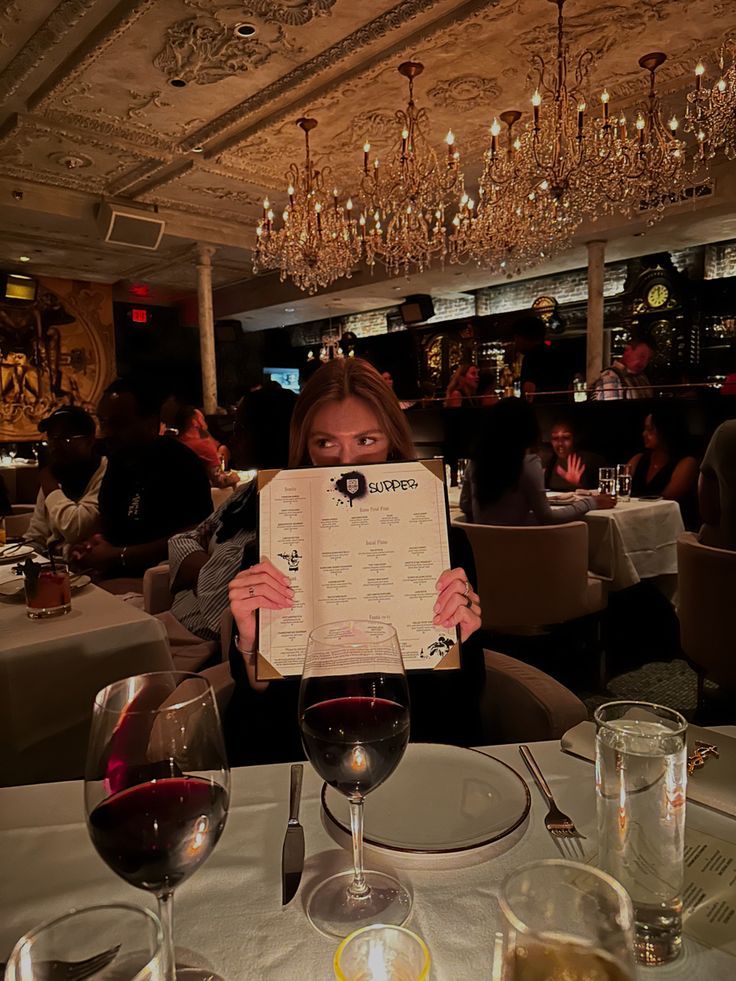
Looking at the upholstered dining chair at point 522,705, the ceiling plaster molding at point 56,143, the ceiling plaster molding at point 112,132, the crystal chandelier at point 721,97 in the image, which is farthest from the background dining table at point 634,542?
the ceiling plaster molding at point 56,143

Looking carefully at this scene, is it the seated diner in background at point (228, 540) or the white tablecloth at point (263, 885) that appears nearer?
the white tablecloth at point (263, 885)

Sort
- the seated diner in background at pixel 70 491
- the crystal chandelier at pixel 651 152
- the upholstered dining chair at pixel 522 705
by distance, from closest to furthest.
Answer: the upholstered dining chair at pixel 522 705 → the seated diner in background at pixel 70 491 → the crystal chandelier at pixel 651 152

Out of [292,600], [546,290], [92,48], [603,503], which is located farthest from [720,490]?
[546,290]

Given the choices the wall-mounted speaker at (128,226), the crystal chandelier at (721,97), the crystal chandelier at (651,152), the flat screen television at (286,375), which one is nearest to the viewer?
the crystal chandelier at (721,97)

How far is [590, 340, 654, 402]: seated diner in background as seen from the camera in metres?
6.85

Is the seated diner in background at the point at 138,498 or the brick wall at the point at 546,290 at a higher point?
the brick wall at the point at 546,290

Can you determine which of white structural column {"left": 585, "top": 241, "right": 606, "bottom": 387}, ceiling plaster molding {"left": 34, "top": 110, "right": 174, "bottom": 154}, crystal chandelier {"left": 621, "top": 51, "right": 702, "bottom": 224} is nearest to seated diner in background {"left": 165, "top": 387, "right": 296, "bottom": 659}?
crystal chandelier {"left": 621, "top": 51, "right": 702, "bottom": 224}

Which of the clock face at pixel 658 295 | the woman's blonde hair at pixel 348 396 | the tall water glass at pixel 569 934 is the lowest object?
the tall water glass at pixel 569 934

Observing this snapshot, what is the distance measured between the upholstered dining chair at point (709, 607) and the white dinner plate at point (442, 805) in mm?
1933

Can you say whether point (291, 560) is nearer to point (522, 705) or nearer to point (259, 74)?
point (522, 705)

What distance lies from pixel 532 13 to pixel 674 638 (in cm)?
427

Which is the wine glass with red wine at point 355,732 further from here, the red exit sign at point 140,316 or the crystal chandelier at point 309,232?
the red exit sign at point 140,316

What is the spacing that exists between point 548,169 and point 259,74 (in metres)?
2.48

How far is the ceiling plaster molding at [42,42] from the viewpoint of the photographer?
4.31 meters
